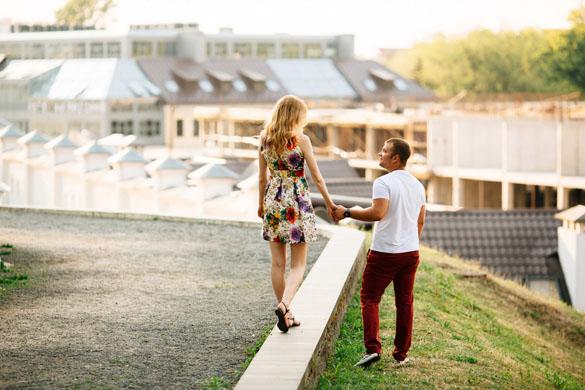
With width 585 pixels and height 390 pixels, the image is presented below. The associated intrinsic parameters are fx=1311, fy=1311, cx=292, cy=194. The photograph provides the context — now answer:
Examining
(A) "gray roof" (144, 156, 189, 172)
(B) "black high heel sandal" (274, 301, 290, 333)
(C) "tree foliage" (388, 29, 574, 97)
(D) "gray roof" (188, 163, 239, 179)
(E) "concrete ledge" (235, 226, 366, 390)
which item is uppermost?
(B) "black high heel sandal" (274, 301, 290, 333)

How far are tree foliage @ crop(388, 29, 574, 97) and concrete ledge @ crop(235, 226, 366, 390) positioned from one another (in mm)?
114163

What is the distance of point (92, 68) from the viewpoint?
327 ft

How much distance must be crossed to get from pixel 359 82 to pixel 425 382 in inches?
3835

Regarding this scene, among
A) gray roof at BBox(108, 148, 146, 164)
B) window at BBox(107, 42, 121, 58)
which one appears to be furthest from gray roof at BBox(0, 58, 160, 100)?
gray roof at BBox(108, 148, 146, 164)

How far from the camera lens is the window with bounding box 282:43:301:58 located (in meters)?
110

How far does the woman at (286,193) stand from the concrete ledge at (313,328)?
255mm

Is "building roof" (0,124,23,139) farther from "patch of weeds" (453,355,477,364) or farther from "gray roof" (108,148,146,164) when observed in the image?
"patch of weeds" (453,355,477,364)

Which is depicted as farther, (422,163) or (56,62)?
(56,62)

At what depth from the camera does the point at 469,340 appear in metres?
12.6

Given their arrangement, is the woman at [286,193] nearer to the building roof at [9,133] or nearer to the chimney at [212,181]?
the chimney at [212,181]

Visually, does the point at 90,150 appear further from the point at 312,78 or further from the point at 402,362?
the point at 312,78

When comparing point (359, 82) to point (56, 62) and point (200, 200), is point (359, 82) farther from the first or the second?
point (200, 200)

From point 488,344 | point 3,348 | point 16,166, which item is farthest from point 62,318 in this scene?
point 16,166

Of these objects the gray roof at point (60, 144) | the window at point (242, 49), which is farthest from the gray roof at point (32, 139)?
the window at point (242, 49)
